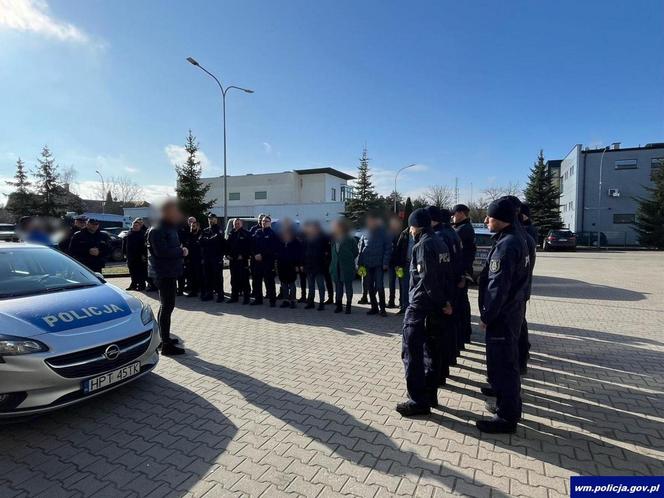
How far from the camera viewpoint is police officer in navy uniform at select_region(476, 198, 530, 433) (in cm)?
302

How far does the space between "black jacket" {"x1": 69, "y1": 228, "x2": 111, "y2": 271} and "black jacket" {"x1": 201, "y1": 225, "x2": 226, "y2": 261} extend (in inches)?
83.8

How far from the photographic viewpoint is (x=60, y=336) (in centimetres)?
314

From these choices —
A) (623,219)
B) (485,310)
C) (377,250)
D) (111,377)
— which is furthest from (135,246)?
(623,219)

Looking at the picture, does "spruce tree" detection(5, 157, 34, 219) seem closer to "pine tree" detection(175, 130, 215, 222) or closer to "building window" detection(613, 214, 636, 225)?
"pine tree" detection(175, 130, 215, 222)

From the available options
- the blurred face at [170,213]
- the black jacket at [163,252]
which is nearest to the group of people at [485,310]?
the black jacket at [163,252]

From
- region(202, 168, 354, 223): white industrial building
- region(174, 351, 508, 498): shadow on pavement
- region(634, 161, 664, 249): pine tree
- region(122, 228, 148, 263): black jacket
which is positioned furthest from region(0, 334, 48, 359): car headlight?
region(202, 168, 354, 223): white industrial building

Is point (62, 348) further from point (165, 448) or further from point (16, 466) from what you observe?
point (165, 448)

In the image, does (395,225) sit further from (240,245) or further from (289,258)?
(240,245)

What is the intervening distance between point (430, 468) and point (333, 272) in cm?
545

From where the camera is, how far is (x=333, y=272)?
8000 millimetres

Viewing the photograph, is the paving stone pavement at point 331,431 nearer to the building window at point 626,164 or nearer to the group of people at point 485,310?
the group of people at point 485,310

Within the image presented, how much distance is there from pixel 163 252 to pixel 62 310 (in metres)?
1.62

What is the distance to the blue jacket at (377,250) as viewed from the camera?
736 centimetres

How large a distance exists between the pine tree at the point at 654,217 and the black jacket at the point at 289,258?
34.5 meters
